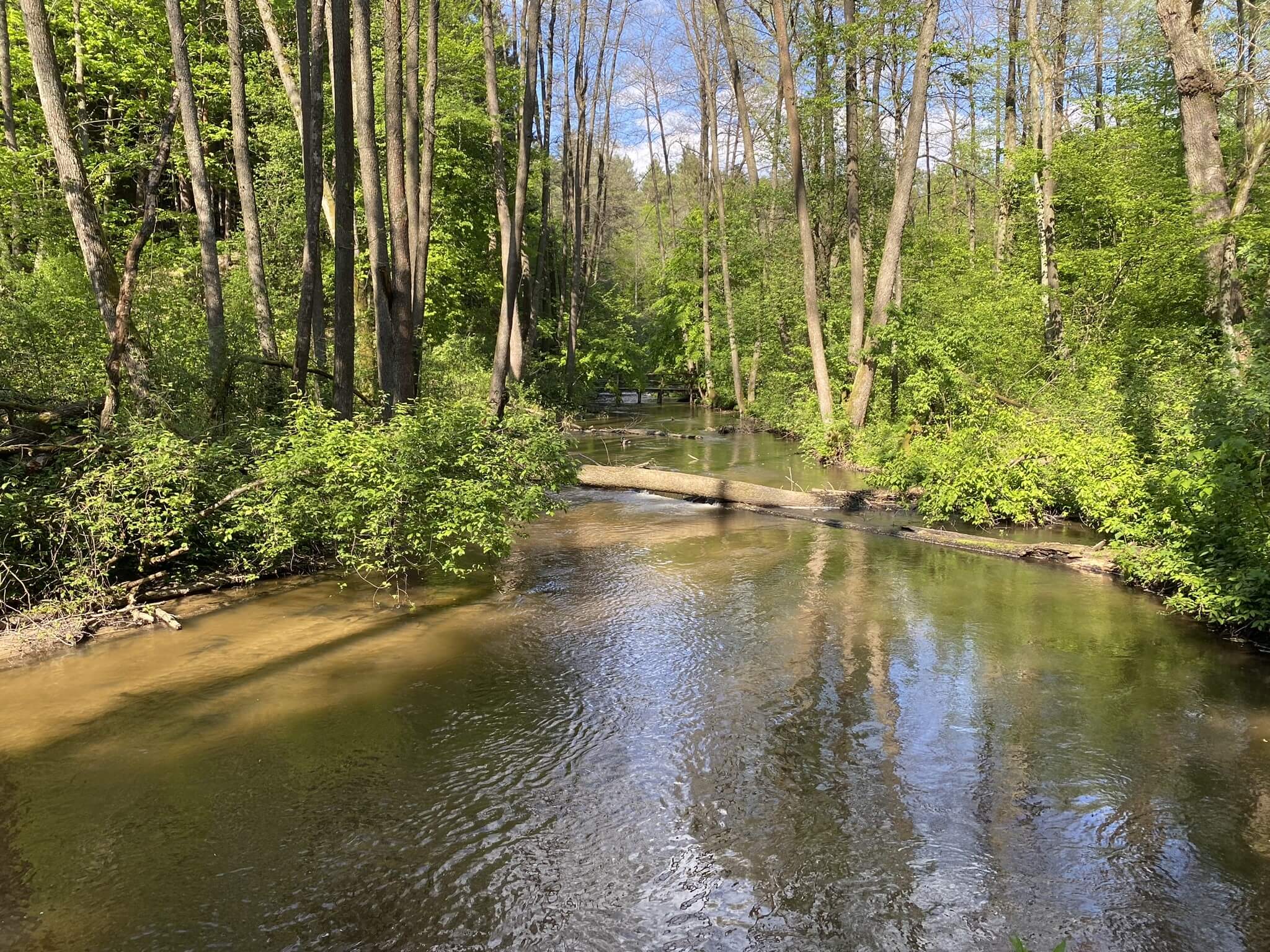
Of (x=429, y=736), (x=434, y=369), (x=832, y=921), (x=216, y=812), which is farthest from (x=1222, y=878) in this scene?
(x=434, y=369)

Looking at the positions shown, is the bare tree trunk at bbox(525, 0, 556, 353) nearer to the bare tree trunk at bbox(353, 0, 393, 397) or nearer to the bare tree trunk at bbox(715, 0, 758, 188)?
the bare tree trunk at bbox(715, 0, 758, 188)

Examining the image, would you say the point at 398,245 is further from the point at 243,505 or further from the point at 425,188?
the point at 243,505

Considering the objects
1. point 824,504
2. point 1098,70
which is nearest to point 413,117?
point 824,504

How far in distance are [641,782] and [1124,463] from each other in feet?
27.1

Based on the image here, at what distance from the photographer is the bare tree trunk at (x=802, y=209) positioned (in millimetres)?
18328

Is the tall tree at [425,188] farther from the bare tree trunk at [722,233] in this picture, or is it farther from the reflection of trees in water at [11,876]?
the bare tree trunk at [722,233]

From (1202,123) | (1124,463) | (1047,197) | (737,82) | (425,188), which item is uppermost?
(737,82)

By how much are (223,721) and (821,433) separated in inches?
599

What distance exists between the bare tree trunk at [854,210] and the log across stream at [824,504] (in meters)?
5.97

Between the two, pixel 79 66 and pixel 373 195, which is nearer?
pixel 373 195

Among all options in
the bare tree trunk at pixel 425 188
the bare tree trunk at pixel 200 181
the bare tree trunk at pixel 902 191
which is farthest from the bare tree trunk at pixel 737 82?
the bare tree trunk at pixel 200 181

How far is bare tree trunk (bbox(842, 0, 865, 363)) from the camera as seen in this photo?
18797mm

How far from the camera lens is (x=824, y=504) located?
13.8 metres

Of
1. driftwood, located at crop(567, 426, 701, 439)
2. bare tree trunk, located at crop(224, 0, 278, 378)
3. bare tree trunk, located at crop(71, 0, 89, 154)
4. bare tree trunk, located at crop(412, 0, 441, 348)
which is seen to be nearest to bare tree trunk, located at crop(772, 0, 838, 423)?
driftwood, located at crop(567, 426, 701, 439)
